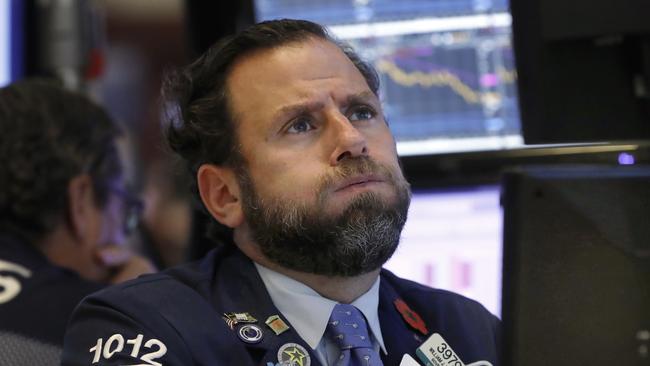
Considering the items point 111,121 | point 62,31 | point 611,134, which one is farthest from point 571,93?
point 62,31

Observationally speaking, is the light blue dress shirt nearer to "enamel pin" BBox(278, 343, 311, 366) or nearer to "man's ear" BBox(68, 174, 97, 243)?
"enamel pin" BBox(278, 343, 311, 366)

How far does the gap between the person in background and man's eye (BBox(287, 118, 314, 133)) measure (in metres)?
0.60

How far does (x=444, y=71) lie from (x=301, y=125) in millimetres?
800

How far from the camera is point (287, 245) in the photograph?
1.54 m

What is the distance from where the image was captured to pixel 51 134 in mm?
2133

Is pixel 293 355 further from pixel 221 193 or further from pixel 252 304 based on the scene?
pixel 221 193

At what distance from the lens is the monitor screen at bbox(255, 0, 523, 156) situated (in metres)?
2.25

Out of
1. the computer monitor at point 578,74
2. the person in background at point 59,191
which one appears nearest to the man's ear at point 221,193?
the person in background at point 59,191

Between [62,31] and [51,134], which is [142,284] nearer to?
[51,134]

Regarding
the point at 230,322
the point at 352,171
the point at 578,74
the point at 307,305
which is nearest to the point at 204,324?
the point at 230,322

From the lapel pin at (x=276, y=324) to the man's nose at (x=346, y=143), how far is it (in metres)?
0.23

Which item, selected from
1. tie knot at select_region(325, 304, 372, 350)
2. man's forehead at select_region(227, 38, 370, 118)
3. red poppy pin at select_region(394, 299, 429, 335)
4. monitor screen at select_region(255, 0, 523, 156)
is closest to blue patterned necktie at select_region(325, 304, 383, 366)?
tie knot at select_region(325, 304, 372, 350)

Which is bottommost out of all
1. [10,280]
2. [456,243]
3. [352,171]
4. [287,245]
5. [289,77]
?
[456,243]

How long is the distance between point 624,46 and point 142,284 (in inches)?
35.3
